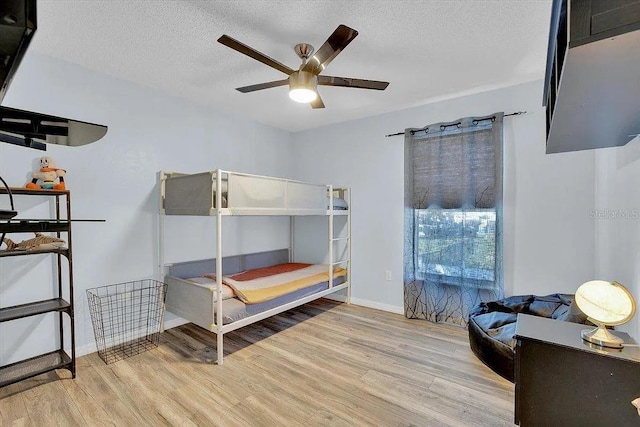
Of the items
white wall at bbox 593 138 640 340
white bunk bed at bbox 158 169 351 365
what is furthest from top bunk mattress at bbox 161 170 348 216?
white wall at bbox 593 138 640 340

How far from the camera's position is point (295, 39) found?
82.2 inches

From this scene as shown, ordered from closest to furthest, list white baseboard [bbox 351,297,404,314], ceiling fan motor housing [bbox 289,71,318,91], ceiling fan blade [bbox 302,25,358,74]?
ceiling fan blade [bbox 302,25,358,74] < ceiling fan motor housing [bbox 289,71,318,91] < white baseboard [bbox 351,297,404,314]

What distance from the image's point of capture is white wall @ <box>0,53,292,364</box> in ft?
7.40

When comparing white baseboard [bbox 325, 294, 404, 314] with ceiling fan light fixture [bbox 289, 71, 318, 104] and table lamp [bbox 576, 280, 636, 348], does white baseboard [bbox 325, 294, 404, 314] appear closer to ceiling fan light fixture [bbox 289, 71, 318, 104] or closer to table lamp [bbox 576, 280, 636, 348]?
table lamp [bbox 576, 280, 636, 348]

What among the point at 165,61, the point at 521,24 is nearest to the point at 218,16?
the point at 165,61

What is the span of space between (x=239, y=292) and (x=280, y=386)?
89 cm

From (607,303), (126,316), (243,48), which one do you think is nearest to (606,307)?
(607,303)

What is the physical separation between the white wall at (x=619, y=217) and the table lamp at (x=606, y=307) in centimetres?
24

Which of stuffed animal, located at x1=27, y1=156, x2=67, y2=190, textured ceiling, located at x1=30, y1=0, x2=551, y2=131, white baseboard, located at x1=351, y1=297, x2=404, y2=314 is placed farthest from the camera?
white baseboard, located at x1=351, y1=297, x2=404, y2=314

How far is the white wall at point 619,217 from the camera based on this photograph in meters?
1.57

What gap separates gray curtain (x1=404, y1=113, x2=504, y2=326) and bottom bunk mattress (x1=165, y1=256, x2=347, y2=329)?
1.15m

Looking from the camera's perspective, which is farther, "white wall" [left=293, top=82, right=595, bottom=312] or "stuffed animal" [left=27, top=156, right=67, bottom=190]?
"white wall" [left=293, top=82, right=595, bottom=312]

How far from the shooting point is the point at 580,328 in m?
1.59

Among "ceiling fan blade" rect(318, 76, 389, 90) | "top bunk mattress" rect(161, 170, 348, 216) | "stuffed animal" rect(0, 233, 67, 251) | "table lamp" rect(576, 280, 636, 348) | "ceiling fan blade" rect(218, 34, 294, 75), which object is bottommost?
"table lamp" rect(576, 280, 636, 348)
